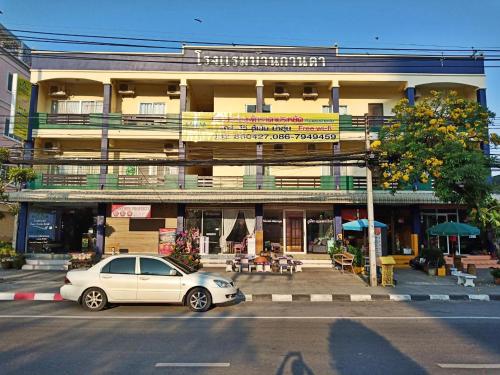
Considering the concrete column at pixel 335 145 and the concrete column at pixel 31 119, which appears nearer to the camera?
the concrete column at pixel 335 145

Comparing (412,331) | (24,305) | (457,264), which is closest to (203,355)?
(412,331)

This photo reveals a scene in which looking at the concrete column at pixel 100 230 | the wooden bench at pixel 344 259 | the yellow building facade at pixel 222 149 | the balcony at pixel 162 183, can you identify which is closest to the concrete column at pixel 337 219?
the yellow building facade at pixel 222 149

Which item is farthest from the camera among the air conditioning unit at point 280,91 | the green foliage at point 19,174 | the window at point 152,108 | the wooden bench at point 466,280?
the window at point 152,108

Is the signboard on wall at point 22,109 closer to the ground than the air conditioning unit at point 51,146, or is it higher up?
higher up

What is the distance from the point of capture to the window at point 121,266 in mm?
10141

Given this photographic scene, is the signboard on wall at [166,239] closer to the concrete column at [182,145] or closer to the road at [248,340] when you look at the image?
the concrete column at [182,145]

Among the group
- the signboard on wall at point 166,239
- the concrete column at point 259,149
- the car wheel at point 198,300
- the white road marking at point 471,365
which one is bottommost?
the white road marking at point 471,365

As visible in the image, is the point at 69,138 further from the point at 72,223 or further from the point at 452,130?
the point at 452,130

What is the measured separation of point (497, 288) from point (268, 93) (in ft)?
49.2

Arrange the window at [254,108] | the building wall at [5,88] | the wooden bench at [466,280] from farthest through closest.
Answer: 1. the building wall at [5,88]
2. the window at [254,108]
3. the wooden bench at [466,280]

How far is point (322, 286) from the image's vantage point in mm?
14430

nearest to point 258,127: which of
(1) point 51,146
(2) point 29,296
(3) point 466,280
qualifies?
(1) point 51,146

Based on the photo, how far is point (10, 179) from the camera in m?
16.1

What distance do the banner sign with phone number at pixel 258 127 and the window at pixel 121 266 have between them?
37.9 feet
